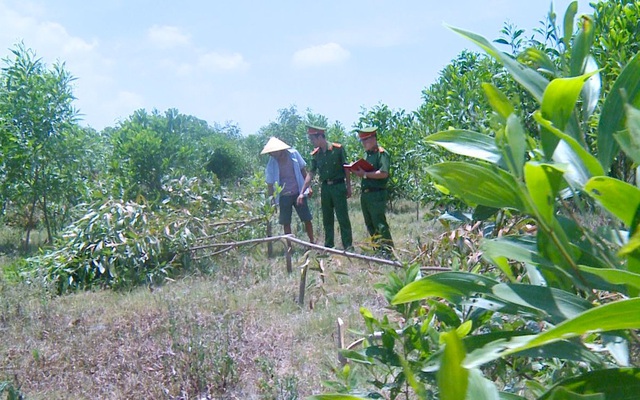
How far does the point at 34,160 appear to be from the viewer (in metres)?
11.0

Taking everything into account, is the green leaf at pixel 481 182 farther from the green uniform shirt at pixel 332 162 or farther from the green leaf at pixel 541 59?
the green uniform shirt at pixel 332 162

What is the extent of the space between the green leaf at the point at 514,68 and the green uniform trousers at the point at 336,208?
7.70 metres

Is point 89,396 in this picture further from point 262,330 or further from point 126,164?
point 126,164

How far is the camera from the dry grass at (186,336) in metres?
4.25

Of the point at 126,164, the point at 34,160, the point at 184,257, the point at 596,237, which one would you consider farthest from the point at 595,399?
the point at 34,160

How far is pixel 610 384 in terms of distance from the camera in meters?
0.81

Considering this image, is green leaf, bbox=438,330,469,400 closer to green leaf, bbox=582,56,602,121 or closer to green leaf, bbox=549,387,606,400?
green leaf, bbox=549,387,606,400

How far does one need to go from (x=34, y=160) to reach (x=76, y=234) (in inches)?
161

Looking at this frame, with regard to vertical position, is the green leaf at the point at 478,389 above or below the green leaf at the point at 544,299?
below

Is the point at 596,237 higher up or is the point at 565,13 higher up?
the point at 565,13

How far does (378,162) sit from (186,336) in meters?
4.14

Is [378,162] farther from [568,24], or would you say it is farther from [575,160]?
[575,160]

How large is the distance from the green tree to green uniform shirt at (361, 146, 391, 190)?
5389 mm

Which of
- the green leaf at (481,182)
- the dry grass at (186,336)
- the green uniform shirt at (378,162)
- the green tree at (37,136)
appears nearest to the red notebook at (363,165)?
the green uniform shirt at (378,162)
